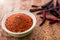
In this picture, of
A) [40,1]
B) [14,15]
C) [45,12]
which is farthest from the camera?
[40,1]

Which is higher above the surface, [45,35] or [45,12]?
[45,12]

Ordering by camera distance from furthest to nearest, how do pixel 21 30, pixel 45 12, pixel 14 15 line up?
pixel 45 12 < pixel 14 15 < pixel 21 30

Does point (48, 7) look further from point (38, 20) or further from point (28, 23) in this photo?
point (28, 23)

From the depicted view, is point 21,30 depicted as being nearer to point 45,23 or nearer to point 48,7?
point 45,23

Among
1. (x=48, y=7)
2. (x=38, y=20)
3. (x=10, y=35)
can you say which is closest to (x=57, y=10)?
(x=48, y=7)

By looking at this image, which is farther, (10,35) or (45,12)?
(45,12)

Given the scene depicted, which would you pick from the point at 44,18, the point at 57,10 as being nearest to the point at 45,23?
the point at 44,18
